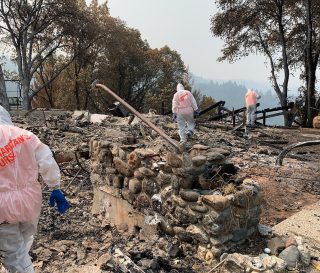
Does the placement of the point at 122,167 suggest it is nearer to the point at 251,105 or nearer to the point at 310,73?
the point at 251,105

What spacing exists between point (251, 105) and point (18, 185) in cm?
1328

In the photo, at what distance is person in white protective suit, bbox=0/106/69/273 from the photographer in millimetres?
3293

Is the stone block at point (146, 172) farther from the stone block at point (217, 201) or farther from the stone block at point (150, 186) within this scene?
the stone block at point (217, 201)

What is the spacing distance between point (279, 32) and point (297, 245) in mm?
21284

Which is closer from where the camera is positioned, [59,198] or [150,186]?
[59,198]

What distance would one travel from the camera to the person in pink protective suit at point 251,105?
15.5 metres

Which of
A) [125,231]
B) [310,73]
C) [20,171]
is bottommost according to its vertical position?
[125,231]

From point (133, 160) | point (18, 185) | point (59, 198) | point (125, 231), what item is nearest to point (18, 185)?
point (18, 185)

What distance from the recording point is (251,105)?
15547 millimetres

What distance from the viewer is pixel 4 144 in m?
3.31

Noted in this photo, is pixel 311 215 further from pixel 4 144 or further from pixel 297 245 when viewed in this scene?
pixel 4 144

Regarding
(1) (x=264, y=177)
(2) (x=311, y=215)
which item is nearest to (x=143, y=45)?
(1) (x=264, y=177)

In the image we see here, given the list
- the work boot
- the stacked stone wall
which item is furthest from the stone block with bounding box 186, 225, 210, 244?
the work boot

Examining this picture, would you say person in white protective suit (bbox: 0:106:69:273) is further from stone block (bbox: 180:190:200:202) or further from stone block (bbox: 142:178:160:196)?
stone block (bbox: 142:178:160:196)
